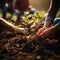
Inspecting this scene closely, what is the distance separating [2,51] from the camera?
13.4 feet

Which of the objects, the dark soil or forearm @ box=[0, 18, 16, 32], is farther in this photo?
forearm @ box=[0, 18, 16, 32]

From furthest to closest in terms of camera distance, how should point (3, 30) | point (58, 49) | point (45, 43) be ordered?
point (3, 30) < point (45, 43) < point (58, 49)

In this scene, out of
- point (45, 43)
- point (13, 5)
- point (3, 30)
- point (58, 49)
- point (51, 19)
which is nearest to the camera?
point (58, 49)

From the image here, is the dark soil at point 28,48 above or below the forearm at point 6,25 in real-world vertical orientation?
below

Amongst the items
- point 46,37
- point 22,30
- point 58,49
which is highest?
point 22,30

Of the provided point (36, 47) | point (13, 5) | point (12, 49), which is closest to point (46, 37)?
point (36, 47)

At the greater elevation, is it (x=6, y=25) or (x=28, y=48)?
(x=6, y=25)

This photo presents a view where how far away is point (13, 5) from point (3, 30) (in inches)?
224

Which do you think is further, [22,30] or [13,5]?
[13,5]

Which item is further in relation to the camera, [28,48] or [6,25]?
[6,25]

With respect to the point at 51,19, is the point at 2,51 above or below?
below

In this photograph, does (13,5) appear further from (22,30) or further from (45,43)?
(45,43)

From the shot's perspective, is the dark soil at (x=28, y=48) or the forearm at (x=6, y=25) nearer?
the dark soil at (x=28, y=48)

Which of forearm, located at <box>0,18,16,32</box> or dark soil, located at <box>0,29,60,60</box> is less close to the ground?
forearm, located at <box>0,18,16,32</box>
